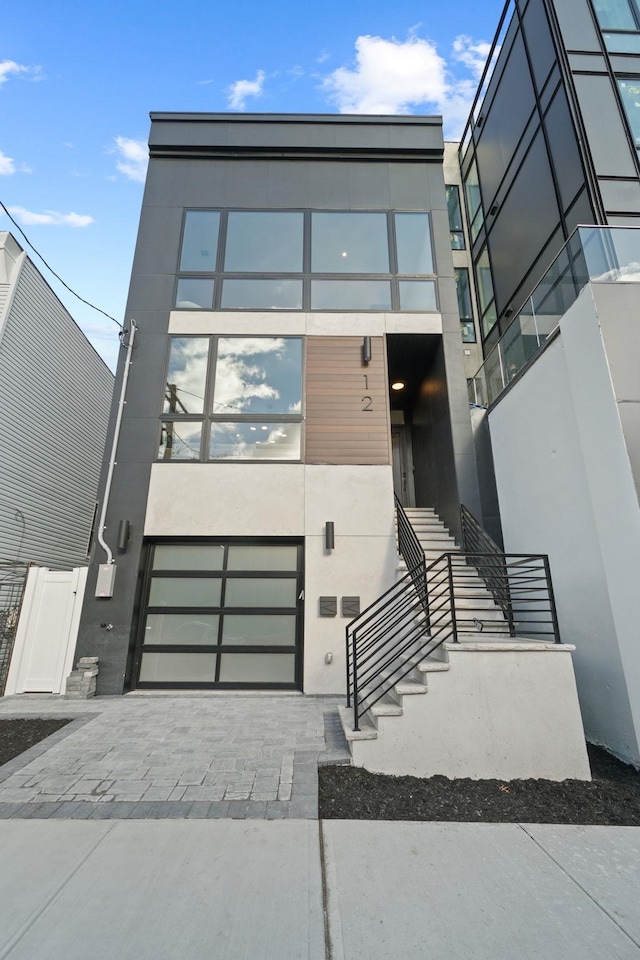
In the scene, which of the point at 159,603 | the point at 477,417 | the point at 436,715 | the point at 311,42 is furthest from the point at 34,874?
the point at 311,42

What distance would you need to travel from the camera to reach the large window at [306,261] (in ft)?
25.0

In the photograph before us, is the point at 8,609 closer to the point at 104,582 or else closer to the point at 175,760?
the point at 104,582

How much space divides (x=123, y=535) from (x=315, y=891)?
5.30 m

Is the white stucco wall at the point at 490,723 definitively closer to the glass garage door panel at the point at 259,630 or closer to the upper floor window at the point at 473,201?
the glass garage door panel at the point at 259,630

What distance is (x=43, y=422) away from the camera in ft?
31.0

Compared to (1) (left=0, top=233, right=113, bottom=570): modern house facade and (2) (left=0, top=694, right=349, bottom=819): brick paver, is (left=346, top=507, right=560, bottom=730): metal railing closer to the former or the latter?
(2) (left=0, top=694, right=349, bottom=819): brick paver

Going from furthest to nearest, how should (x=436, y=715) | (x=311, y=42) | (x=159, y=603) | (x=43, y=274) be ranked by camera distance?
(x=311, y=42)
(x=43, y=274)
(x=159, y=603)
(x=436, y=715)

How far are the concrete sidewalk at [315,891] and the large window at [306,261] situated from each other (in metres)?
7.46

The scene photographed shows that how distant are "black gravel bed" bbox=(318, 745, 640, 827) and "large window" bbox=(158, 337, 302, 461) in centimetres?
461

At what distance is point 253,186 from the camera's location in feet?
27.0

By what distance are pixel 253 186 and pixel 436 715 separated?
9.72 m

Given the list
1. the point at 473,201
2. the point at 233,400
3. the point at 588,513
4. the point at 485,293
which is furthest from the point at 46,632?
the point at 473,201

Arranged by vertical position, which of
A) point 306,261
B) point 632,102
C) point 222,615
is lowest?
point 222,615

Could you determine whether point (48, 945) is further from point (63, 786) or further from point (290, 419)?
point (290, 419)
